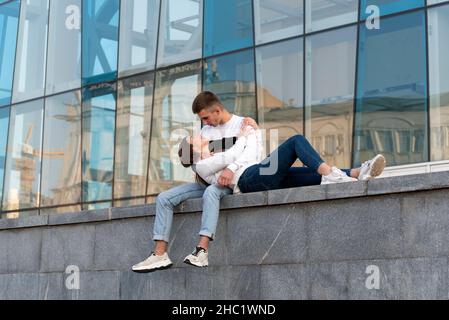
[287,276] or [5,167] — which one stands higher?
[5,167]

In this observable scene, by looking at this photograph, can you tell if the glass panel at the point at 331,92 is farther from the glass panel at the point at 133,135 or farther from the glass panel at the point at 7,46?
the glass panel at the point at 7,46

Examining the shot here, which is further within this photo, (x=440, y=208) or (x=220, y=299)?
(x=220, y=299)

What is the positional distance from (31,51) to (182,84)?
15.8 feet

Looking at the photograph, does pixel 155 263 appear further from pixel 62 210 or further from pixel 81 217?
pixel 62 210

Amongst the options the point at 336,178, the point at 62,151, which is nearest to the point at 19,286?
the point at 336,178

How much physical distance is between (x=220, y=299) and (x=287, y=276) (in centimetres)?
100

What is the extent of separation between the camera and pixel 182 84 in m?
18.2

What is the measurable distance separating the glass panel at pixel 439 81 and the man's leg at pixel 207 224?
16.8ft

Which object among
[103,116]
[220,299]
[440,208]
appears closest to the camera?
[440,208]

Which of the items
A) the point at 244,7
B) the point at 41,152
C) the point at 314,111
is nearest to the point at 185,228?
the point at 314,111

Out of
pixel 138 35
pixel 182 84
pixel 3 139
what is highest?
pixel 138 35

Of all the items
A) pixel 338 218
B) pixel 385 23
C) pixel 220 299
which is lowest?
pixel 220 299

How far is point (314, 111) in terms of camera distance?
51.0 feet

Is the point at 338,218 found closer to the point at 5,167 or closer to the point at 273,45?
the point at 273,45
